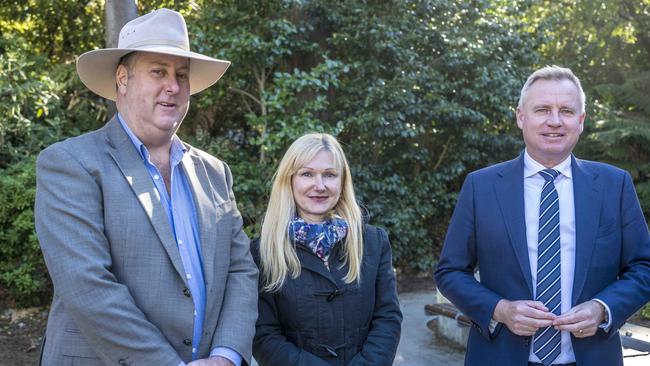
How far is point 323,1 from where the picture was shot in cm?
902

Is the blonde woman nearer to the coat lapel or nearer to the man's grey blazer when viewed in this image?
the coat lapel

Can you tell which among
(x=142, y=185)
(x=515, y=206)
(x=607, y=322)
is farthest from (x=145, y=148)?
(x=607, y=322)

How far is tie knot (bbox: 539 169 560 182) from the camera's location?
3145 mm

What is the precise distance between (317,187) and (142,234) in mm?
928

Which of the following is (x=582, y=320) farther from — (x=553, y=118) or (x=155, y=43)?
(x=155, y=43)

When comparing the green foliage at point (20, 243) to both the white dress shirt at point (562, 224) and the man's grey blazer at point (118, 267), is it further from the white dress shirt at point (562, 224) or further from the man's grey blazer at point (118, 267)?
the white dress shirt at point (562, 224)

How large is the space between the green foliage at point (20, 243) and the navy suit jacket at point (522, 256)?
17.6ft

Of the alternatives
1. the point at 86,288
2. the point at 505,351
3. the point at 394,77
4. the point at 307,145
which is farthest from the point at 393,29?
the point at 86,288

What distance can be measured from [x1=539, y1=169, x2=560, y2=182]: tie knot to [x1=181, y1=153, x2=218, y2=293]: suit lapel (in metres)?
1.49

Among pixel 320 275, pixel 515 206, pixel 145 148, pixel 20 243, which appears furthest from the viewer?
pixel 20 243

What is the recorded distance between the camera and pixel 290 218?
3354 millimetres

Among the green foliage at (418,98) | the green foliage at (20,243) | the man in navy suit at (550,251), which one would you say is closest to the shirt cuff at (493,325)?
the man in navy suit at (550,251)

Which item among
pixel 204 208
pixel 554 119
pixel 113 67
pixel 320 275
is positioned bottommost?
pixel 320 275

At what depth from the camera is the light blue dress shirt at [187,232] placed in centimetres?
284
